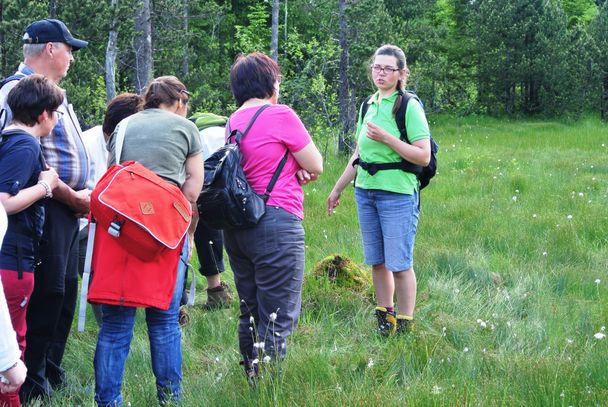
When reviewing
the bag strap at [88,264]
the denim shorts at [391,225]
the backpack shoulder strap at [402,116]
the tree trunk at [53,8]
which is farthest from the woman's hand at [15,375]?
the tree trunk at [53,8]

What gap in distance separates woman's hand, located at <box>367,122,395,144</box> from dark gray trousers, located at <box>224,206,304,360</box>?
939mm

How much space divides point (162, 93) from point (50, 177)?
0.69m

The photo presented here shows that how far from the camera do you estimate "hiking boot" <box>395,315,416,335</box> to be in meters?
4.62

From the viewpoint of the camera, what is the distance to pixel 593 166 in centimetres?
1228

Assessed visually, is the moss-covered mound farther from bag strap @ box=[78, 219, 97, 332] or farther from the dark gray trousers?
bag strap @ box=[78, 219, 97, 332]

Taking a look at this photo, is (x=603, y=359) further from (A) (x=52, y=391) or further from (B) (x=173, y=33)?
(B) (x=173, y=33)

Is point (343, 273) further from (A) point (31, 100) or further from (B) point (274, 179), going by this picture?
(A) point (31, 100)

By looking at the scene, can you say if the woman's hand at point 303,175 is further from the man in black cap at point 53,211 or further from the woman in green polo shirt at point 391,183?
the man in black cap at point 53,211

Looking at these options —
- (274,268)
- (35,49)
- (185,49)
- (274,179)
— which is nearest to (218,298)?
(274,268)

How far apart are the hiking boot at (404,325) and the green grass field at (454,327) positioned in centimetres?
9

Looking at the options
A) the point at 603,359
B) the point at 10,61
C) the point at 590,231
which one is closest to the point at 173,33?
the point at 10,61

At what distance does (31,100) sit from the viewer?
3502 mm

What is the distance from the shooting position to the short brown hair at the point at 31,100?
350 cm

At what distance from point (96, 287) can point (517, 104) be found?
87.1 feet
